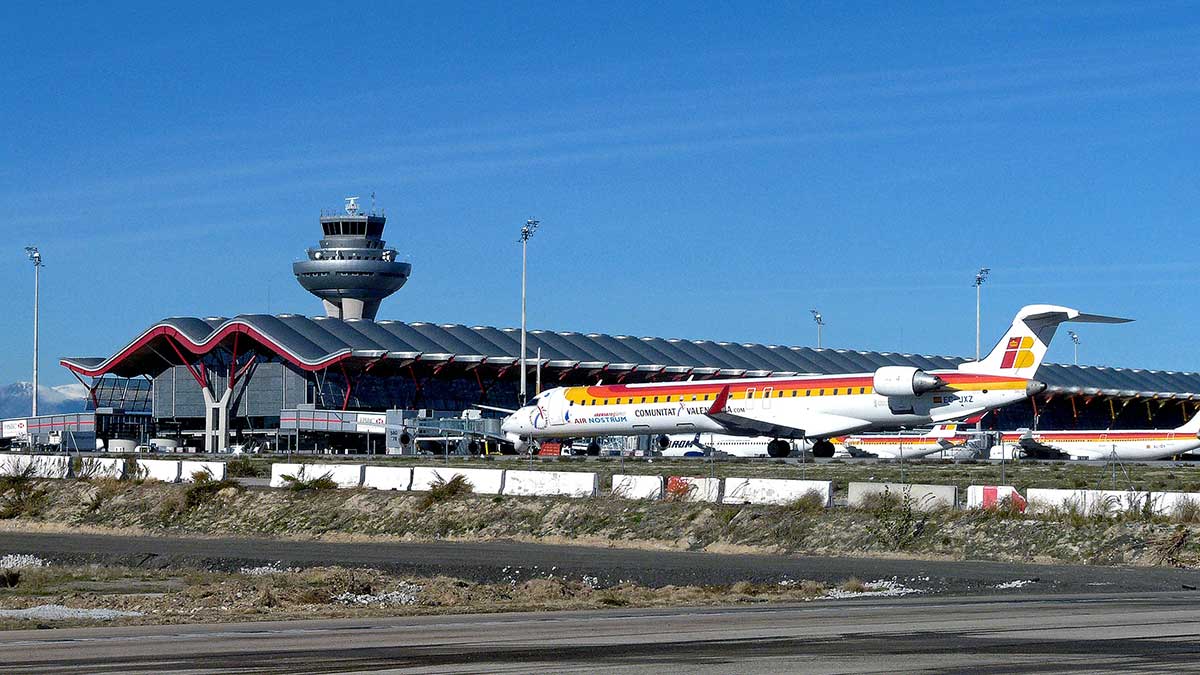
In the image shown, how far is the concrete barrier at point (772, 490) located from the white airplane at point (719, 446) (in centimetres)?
3644

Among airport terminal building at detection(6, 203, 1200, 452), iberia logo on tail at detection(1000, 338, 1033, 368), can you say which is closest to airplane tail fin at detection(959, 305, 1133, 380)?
iberia logo on tail at detection(1000, 338, 1033, 368)

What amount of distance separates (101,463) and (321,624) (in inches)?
1880

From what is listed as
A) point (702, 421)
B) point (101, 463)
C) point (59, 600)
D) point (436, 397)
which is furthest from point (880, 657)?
point (436, 397)

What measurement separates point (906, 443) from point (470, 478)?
4722cm

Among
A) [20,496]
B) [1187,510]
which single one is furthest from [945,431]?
[1187,510]

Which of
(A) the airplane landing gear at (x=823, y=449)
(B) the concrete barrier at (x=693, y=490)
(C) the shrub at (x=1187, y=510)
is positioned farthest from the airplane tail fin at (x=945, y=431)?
(C) the shrub at (x=1187, y=510)

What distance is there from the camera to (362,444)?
119562mm

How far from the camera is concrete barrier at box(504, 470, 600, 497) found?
50406mm

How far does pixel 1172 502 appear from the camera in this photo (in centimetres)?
3778

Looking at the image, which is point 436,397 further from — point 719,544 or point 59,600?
point 59,600

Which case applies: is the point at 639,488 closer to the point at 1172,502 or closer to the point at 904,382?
the point at 1172,502

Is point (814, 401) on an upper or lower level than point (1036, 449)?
upper

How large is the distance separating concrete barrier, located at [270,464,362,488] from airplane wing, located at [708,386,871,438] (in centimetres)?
2444

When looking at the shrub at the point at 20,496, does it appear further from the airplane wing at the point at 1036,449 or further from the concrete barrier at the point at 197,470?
the airplane wing at the point at 1036,449
